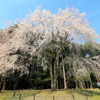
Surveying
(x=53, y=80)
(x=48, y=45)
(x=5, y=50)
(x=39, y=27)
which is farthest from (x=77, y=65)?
(x=5, y=50)

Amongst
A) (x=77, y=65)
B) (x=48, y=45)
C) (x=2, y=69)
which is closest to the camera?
(x=2, y=69)

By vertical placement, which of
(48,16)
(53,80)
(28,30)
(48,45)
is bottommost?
(53,80)

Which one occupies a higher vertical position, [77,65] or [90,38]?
[90,38]

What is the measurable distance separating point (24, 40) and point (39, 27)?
8.21ft

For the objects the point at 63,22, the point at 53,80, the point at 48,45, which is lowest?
the point at 53,80

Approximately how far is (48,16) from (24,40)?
14.2 feet

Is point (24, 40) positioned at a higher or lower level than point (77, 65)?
higher

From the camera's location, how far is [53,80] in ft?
33.8

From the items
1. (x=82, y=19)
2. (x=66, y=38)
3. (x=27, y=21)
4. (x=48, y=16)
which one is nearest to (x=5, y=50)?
(x=27, y=21)

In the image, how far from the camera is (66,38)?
35.4 ft

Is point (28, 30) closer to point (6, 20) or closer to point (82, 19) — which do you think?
point (6, 20)

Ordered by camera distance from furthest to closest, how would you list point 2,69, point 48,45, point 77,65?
point 48,45, point 77,65, point 2,69

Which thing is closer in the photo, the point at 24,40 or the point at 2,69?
the point at 2,69

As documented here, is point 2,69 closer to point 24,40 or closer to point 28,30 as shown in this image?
point 24,40
